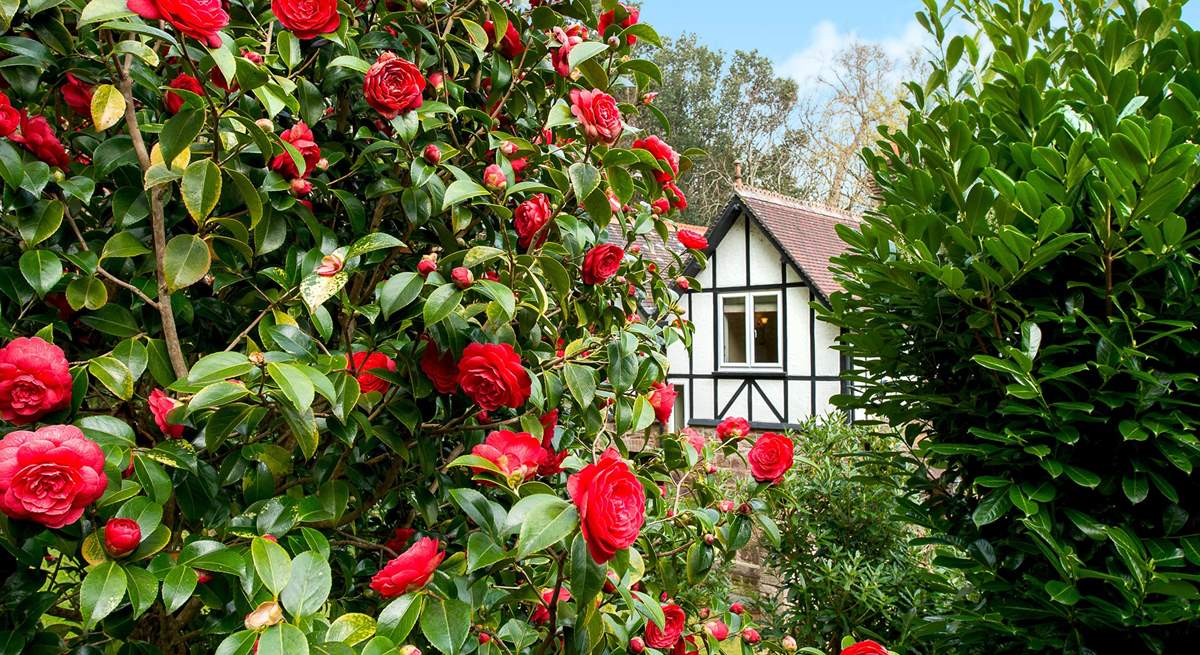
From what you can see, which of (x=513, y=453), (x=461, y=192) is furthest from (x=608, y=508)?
(x=461, y=192)

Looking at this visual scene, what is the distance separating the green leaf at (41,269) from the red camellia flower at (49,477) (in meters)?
0.24

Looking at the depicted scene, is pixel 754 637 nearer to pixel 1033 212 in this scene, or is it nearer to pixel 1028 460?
pixel 1028 460

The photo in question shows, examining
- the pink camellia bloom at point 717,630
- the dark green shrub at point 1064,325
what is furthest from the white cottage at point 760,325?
the pink camellia bloom at point 717,630

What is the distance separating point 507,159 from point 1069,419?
111cm

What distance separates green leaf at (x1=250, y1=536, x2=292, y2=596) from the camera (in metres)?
0.67

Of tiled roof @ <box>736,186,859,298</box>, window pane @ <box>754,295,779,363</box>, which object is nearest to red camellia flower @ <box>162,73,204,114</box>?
tiled roof @ <box>736,186,859,298</box>

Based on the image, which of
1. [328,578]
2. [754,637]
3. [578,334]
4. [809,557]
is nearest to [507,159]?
[578,334]

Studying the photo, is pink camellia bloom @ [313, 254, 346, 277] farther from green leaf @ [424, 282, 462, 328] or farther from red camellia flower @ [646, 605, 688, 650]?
red camellia flower @ [646, 605, 688, 650]

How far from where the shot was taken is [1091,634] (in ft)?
4.56

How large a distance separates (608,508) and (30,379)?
58 cm

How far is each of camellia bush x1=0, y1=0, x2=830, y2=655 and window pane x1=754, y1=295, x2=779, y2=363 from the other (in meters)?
7.17

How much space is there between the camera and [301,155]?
0.92 m

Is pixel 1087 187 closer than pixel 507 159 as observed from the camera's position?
No

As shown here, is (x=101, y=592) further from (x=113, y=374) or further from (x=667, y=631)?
(x=667, y=631)
